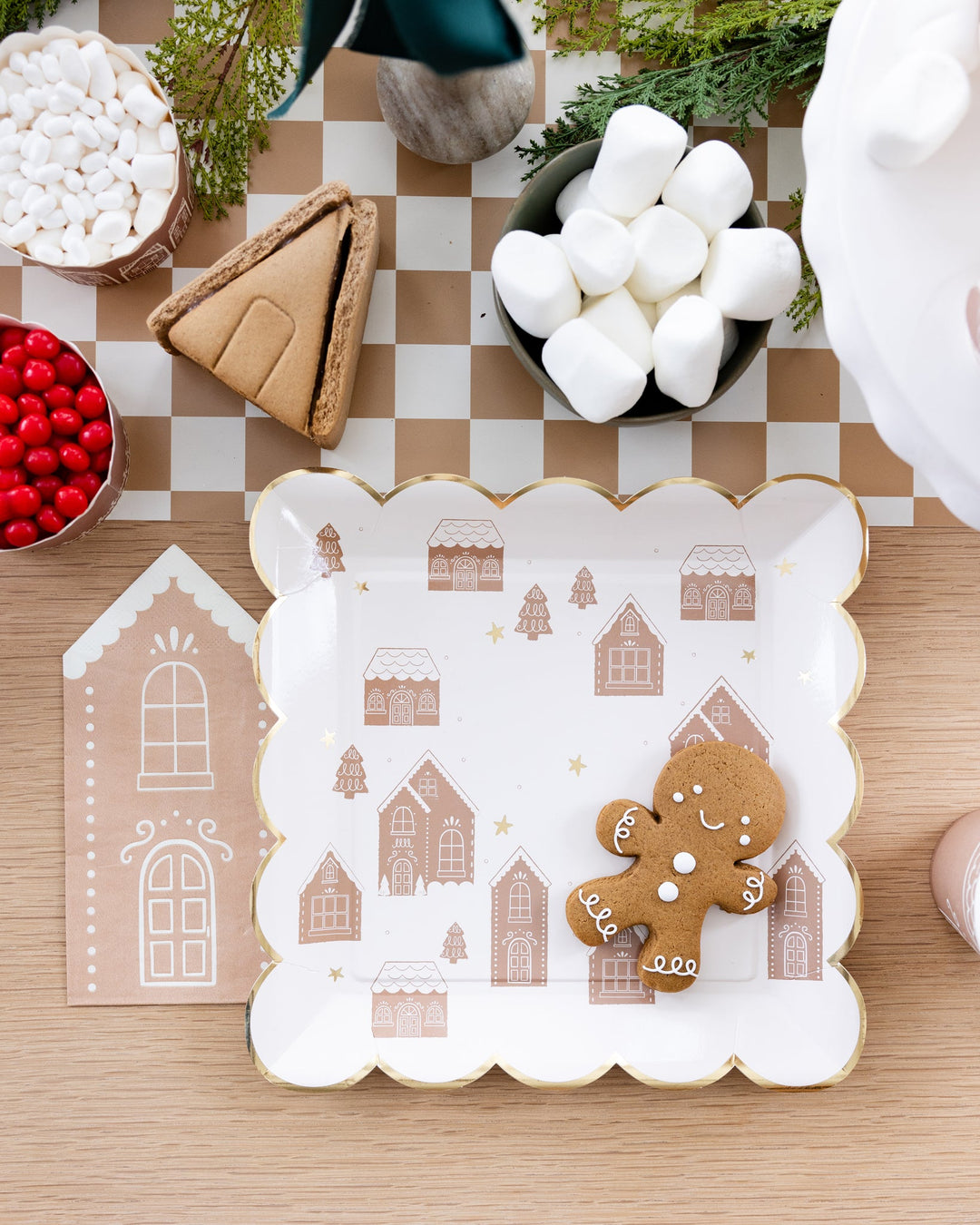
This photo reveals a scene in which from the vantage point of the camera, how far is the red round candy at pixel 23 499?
738 millimetres

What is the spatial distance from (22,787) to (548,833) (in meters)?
0.51

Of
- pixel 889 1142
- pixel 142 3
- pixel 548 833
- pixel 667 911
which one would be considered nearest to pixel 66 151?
pixel 142 3

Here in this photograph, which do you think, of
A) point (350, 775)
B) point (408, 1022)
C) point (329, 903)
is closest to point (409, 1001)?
point (408, 1022)

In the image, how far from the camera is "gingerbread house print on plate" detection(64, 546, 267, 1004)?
0.85m

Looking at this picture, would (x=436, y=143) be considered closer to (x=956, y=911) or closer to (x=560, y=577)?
(x=560, y=577)

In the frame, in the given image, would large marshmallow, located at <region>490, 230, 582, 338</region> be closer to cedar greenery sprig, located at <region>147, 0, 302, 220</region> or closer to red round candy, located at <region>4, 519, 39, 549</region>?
cedar greenery sprig, located at <region>147, 0, 302, 220</region>

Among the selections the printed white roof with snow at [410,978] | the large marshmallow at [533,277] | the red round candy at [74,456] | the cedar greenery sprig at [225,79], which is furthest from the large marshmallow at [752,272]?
the printed white roof with snow at [410,978]

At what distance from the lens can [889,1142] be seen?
34.7 inches

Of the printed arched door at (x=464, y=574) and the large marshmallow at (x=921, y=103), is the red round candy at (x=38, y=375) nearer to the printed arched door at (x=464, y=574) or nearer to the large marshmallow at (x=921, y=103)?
the printed arched door at (x=464, y=574)

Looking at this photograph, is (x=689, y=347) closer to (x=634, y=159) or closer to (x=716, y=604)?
(x=634, y=159)

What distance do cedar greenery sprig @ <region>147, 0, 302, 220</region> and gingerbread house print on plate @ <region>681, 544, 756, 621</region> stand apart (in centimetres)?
55

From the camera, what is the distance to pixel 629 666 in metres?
0.85

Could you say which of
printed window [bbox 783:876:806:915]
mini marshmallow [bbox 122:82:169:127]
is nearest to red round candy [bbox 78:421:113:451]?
mini marshmallow [bbox 122:82:169:127]

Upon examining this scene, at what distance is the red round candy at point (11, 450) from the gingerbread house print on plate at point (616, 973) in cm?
67
